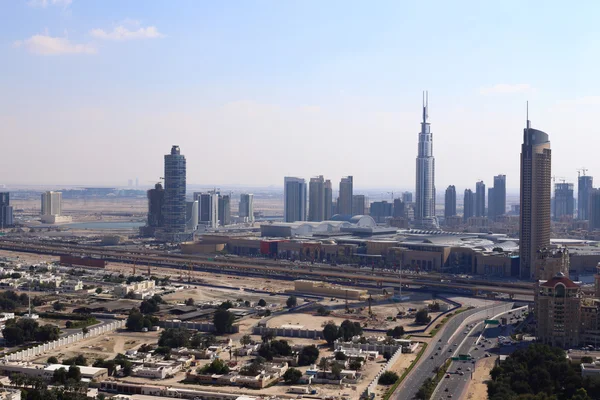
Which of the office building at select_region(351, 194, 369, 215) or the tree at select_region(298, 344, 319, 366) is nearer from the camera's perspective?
the tree at select_region(298, 344, 319, 366)

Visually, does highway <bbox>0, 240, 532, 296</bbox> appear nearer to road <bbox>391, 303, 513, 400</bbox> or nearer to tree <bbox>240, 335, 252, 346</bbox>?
road <bbox>391, 303, 513, 400</bbox>

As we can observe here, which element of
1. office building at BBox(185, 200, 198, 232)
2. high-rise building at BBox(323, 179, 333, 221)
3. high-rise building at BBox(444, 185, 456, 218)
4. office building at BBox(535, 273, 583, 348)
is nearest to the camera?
office building at BBox(535, 273, 583, 348)

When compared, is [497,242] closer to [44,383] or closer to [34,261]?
[34,261]

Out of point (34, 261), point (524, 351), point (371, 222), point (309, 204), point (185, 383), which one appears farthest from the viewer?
point (309, 204)

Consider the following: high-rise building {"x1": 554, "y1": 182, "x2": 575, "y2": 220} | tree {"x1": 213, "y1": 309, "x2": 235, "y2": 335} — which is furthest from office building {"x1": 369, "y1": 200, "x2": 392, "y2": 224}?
tree {"x1": 213, "y1": 309, "x2": 235, "y2": 335}

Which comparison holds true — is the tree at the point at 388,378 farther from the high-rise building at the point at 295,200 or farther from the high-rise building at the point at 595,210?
the high-rise building at the point at 295,200

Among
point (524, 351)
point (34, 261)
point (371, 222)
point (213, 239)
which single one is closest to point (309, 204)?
point (371, 222)

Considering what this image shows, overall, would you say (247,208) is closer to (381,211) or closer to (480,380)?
(381,211)
